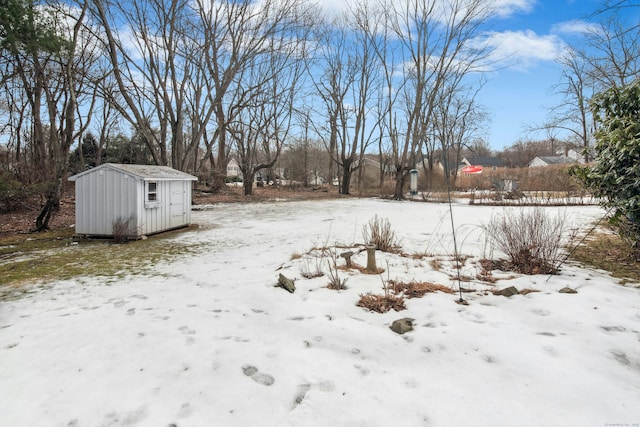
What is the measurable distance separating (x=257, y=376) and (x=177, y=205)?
766 centimetres

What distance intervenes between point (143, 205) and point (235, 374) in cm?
656

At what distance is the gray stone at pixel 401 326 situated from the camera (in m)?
2.76

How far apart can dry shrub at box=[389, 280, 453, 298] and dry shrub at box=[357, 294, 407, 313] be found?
191 mm

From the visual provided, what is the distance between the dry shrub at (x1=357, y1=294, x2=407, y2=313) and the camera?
325 centimetres

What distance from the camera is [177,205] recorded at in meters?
8.94

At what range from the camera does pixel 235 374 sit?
2.23 metres

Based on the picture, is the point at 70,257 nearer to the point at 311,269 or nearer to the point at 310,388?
the point at 311,269

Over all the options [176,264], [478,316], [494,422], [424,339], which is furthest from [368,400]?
[176,264]

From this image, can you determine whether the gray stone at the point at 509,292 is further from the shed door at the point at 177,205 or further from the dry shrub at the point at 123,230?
the shed door at the point at 177,205

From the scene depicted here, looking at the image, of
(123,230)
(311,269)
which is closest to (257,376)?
(311,269)

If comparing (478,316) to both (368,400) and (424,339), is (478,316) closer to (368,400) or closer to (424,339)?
(424,339)

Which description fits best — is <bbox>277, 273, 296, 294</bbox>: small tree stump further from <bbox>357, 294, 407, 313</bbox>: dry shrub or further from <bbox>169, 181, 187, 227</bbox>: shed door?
<bbox>169, 181, 187, 227</bbox>: shed door

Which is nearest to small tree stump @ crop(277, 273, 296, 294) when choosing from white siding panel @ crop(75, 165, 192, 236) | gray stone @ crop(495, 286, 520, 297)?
gray stone @ crop(495, 286, 520, 297)

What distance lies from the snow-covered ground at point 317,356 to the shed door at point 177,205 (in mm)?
4624
